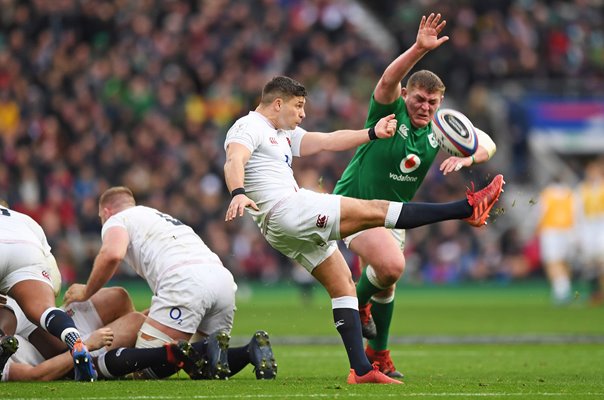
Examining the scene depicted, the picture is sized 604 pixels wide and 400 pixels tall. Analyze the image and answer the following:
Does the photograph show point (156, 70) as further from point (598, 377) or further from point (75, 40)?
point (598, 377)

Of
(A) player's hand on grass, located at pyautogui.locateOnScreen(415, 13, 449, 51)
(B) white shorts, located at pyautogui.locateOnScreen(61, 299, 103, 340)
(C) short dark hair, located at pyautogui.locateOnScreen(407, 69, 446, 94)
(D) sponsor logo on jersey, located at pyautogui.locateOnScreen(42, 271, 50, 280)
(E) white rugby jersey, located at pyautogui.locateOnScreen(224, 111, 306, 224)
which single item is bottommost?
(B) white shorts, located at pyautogui.locateOnScreen(61, 299, 103, 340)

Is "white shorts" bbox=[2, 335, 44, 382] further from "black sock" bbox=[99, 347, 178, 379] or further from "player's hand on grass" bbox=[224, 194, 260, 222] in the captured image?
"player's hand on grass" bbox=[224, 194, 260, 222]

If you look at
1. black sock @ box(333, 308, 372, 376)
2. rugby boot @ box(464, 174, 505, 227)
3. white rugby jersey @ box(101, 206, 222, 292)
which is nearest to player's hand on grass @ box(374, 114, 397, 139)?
rugby boot @ box(464, 174, 505, 227)

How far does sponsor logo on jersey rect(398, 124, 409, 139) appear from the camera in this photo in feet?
32.4

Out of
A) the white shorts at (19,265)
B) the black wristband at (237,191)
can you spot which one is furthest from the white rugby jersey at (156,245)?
the black wristband at (237,191)

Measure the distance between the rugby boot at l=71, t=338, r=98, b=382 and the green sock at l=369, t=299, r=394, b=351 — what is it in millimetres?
2635

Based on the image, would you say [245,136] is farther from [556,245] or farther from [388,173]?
[556,245]

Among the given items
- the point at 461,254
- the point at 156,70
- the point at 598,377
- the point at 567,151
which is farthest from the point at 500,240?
the point at 598,377

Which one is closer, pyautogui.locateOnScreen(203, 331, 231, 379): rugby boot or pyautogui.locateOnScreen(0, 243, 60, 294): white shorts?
pyautogui.locateOnScreen(0, 243, 60, 294): white shorts

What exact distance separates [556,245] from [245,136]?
1328 cm

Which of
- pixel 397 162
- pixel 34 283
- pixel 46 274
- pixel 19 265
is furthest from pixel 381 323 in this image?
pixel 19 265

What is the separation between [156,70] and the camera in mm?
25219

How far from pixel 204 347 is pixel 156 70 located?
56.0 feet

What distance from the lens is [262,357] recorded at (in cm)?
875
